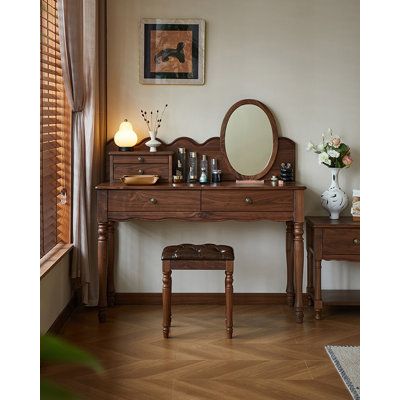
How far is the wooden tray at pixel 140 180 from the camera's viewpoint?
4586 millimetres

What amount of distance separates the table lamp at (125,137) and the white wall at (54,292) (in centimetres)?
81

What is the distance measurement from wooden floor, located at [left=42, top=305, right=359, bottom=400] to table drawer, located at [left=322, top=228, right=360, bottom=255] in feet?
1.50

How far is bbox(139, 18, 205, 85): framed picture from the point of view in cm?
504

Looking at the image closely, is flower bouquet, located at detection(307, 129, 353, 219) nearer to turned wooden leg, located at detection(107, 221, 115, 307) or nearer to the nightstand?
the nightstand

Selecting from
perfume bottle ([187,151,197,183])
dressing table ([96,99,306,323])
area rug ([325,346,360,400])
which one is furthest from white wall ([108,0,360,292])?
area rug ([325,346,360,400])

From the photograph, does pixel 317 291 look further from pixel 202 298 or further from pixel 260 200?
pixel 202 298

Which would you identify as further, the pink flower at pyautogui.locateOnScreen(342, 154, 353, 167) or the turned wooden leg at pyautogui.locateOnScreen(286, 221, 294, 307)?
the turned wooden leg at pyautogui.locateOnScreen(286, 221, 294, 307)

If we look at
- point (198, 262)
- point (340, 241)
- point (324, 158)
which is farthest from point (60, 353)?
point (324, 158)

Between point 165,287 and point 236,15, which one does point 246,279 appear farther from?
point 236,15

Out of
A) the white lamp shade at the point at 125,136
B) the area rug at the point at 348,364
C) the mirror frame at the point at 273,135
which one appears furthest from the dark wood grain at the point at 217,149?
the area rug at the point at 348,364

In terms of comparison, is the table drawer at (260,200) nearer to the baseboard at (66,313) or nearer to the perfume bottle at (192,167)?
the perfume bottle at (192,167)

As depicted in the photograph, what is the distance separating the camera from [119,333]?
14.6 feet

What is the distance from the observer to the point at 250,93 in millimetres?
5113

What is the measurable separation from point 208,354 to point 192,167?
147 cm
